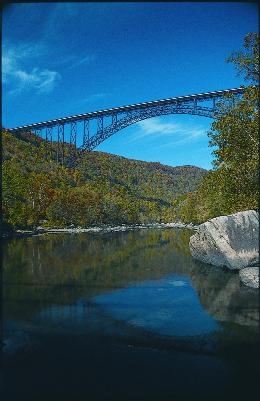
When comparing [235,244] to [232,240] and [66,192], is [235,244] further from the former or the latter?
[66,192]

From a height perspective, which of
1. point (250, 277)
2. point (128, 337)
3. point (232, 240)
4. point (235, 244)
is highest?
point (232, 240)

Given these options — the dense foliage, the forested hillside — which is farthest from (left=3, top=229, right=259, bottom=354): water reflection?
the forested hillside

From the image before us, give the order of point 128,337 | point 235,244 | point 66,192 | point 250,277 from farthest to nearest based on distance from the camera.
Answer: point 66,192 < point 235,244 < point 250,277 < point 128,337

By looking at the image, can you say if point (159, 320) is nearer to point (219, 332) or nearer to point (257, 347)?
point (219, 332)

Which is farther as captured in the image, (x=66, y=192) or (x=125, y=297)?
(x=66, y=192)

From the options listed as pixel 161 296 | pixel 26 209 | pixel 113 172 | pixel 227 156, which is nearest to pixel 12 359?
pixel 161 296

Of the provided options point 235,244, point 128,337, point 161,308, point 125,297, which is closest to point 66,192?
point 235,244

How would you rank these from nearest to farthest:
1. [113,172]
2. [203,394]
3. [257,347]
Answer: [203,394]
[257,347]
[113,172]
